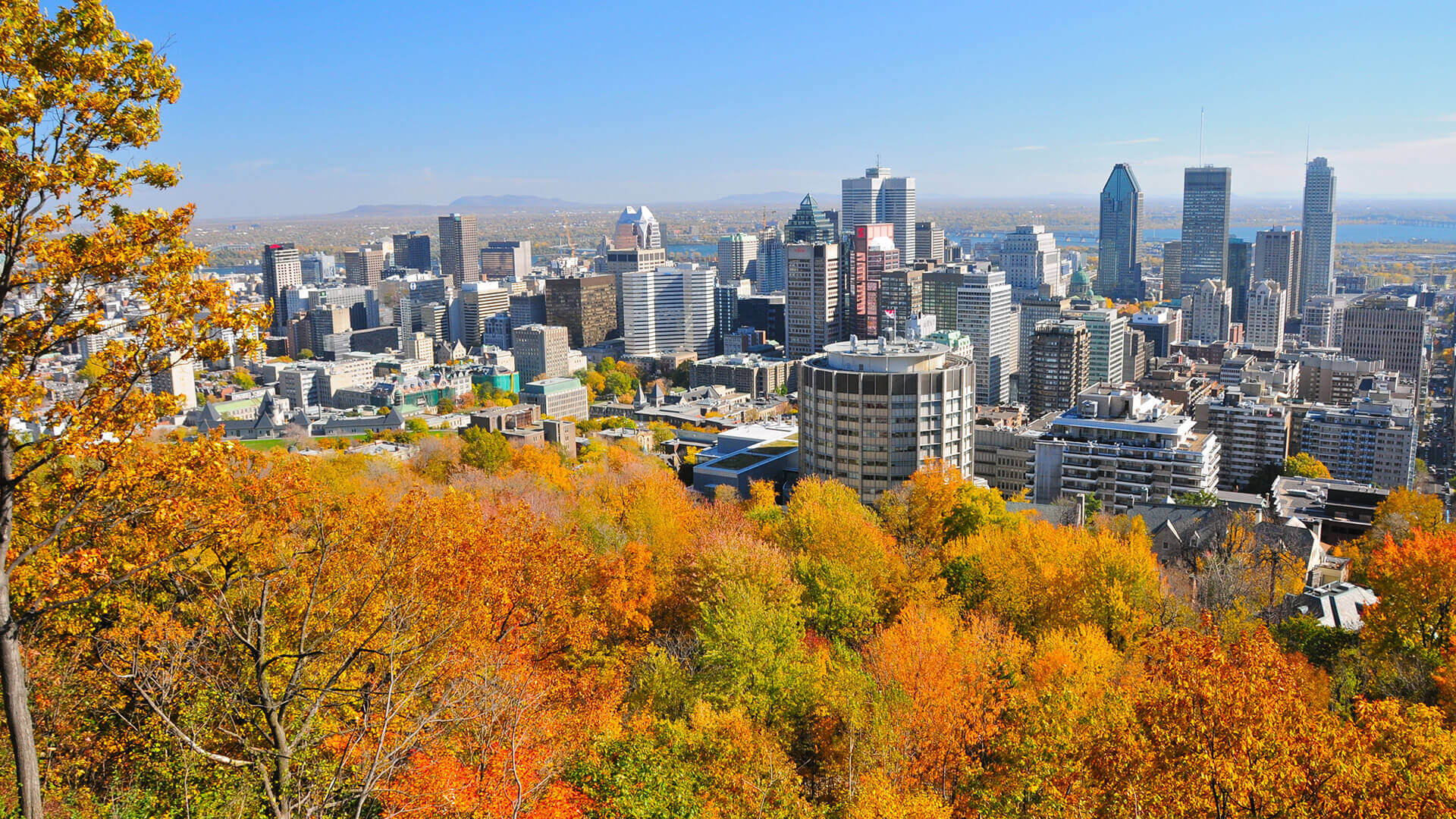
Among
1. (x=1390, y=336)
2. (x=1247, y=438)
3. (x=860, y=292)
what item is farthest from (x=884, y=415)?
(x=1390, y=336)

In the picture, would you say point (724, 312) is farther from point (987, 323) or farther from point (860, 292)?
point (987, 323)

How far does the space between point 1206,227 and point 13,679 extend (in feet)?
600

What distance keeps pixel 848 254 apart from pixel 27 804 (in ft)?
362

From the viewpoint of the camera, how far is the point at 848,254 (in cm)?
11281

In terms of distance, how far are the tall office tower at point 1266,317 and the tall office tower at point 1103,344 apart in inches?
1665

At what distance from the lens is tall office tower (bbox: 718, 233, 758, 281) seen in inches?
7411

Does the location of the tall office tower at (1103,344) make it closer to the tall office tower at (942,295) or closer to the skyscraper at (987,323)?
the skyscraper at (987,323)

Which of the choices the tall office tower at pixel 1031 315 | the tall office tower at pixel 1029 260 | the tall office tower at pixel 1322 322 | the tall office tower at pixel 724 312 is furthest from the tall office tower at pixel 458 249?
the tall office tower at pixel 1322 322

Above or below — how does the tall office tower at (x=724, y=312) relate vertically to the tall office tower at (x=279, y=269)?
below

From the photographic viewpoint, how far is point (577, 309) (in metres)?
124

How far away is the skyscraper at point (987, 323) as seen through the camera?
103m

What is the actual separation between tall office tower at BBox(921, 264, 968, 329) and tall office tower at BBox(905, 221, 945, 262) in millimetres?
66598

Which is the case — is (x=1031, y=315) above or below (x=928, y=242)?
below

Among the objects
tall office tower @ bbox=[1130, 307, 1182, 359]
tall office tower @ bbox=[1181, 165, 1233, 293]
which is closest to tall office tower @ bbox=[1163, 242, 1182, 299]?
tall office tower @ bbox=[1181, 165, 1233, 293]
